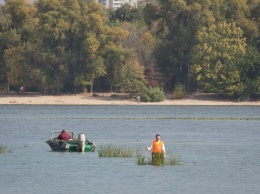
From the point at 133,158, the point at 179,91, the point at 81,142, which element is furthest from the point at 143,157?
the point at 179,91

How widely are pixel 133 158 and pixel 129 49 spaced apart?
7776 cm

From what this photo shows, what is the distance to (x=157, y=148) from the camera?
5225 centimetres

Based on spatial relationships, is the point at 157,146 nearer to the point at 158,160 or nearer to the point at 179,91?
the point at 158,160

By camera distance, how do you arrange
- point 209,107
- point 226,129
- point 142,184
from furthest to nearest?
point 209,107 < point 226,129 < point 142,184

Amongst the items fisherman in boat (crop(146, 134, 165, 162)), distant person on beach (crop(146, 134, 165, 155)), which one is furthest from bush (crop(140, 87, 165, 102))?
distant person on beach (crop(146, 134, 165, 155))

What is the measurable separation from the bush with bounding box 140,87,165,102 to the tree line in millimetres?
1725

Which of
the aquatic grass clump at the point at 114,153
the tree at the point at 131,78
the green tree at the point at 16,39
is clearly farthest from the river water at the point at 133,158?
the green tree at the point at 16,39

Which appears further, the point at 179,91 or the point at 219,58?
the point at 219,58

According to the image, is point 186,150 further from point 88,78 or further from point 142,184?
point 88,78

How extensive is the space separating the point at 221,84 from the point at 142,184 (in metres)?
81.5

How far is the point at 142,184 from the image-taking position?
47.9 metres

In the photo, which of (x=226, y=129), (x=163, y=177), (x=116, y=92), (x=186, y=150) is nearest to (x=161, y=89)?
(x=116, y=92)

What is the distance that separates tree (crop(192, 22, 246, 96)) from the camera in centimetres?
12862

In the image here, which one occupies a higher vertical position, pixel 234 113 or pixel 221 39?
pixel 221 39
